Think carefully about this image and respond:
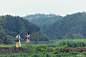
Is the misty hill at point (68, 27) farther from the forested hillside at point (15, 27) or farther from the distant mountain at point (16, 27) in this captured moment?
the forested hillside at point (15, 27)

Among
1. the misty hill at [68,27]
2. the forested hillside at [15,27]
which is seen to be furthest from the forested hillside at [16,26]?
the misty hill at [68,27]

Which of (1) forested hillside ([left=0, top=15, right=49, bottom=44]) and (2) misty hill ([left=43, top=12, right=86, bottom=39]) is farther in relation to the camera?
(2) misty hill ([left=43, top=12, right=86, bottom=39])

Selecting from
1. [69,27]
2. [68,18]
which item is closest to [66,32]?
[69,27]

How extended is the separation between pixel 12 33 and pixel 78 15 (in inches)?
1486

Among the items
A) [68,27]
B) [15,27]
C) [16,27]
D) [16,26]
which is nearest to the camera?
[15,27]

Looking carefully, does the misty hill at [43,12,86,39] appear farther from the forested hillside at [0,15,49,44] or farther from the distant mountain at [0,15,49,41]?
the forested hillside at [0,15,49,44]

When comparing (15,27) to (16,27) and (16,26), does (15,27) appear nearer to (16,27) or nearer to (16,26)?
(16,27)

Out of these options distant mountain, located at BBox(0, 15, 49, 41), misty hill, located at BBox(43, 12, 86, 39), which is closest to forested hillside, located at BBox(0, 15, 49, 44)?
distant mountain, located at BBox(0, 15, 49, 41)

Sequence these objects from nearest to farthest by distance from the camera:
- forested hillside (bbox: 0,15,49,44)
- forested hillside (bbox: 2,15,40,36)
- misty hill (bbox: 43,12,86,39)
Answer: forested hillside (bbox: 0,15,49,44)
forested hillside (bbox: 2,15,40,36)
misty hill (bbox: 43,12,86,39)

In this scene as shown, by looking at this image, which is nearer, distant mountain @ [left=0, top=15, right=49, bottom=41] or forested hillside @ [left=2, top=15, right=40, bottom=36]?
distant mountain @ [left=0, top=15, right=49, bottom=41]

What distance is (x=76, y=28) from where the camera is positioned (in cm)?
6362

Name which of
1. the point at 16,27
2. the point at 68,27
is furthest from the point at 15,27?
the point at 68,27

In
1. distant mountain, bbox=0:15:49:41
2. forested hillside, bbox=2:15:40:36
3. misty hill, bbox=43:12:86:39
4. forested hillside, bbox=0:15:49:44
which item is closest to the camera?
forested hillside, bbox=0:15:49:44

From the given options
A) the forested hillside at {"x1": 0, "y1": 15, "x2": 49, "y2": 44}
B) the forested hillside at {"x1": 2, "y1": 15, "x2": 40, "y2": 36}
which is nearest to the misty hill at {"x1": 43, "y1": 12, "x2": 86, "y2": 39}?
the forested hillside at {"x1": 2, "y1": 15, "x2": 40, "y2": 36}
